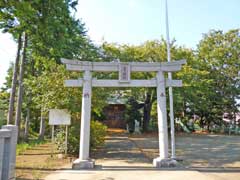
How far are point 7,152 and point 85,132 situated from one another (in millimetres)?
4206

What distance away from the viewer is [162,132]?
9.92 metres

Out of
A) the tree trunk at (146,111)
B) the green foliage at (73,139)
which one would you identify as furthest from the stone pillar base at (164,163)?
the tree trunk at (146,111)

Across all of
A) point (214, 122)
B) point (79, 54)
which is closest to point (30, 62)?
point (79, 54)

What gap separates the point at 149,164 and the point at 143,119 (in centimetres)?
1696

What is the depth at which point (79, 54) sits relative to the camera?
1922cm

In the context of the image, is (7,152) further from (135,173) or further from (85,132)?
(85,132)

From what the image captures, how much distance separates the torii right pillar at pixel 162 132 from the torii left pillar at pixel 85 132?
2428mm

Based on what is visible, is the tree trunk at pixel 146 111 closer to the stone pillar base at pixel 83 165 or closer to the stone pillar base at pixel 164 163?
the stone pillar base at pixel 164 163

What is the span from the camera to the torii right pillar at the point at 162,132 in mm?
9586

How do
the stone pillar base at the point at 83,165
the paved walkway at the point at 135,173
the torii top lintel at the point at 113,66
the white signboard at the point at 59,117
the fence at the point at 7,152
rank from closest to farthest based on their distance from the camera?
the fence at the point at 7,152, the paved walkway at the point at 135,173, the stone pillar base at the point at 83,165, the torii top lintel at the point at 113,66, the white signboard at the point at 59,117

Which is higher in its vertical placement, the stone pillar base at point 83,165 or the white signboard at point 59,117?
the white signboard at point 59,117

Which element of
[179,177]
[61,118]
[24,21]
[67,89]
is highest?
[24,21]

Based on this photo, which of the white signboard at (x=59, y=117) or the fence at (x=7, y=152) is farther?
the white signboard at (x=59, y=117)

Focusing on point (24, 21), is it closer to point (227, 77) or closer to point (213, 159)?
point (213, 159)
